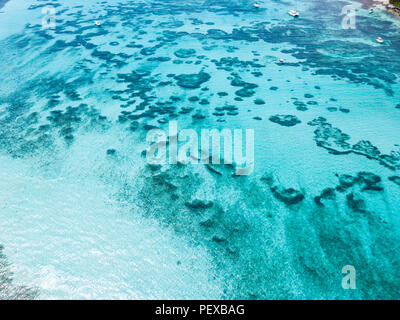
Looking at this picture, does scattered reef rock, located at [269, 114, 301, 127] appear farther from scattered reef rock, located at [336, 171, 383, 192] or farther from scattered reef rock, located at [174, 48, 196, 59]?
scattered reef rock, located at [174, 48, 196, 59]

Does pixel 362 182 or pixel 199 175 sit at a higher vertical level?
pixel 199 175

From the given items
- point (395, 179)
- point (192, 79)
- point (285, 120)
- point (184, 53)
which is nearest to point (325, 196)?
point (395, 179)

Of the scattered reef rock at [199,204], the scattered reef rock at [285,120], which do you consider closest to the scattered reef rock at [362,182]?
the scattered reef rock at [285,120]

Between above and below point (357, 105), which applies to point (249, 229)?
below

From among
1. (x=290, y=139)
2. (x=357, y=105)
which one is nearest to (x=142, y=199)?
(x=290, y=139)

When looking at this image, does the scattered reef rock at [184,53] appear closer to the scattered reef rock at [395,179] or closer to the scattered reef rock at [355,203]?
the scattered reef rock at [355,203]

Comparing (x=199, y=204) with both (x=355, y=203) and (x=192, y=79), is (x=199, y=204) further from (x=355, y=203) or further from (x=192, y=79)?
(x=192, y=79)
